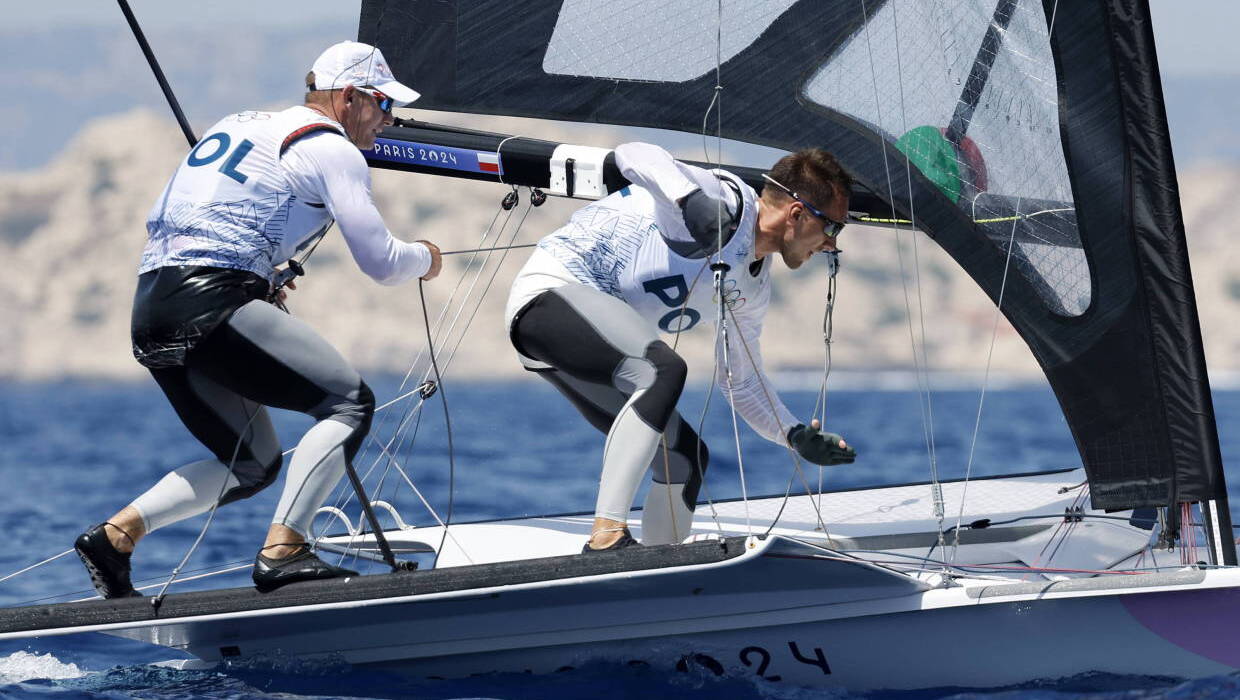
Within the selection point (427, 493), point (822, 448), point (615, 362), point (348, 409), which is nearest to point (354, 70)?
point (348, 409)

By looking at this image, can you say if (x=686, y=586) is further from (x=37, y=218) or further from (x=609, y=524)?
(x=37, y=218)

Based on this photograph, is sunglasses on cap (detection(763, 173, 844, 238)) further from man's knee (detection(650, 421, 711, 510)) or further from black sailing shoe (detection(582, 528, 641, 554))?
black sailing shoe (detection(582, 528, 641, 554))

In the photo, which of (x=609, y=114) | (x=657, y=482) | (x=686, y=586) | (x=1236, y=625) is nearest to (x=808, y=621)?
(x=686, y=586)

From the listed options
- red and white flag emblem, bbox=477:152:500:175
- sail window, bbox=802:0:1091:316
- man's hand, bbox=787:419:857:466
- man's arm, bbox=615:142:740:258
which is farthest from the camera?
red and white flag emblem, bbox=477:152:500:175

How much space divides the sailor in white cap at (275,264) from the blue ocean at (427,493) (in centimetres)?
36

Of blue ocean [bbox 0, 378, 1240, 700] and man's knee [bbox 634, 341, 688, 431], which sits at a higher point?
man's knee [bbox 634, 341, 688, 431]

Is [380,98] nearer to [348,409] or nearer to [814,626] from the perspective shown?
[348,409]

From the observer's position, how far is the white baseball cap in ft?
9.82

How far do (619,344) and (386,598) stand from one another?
2.20 feet

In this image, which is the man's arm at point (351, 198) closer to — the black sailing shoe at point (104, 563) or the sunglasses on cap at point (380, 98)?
the sunglasses on cap at point (380, 98)

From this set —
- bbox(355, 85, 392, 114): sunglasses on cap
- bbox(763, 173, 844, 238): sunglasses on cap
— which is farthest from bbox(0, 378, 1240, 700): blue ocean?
bbox(355, 85, 392, 114): sunglasses on cap

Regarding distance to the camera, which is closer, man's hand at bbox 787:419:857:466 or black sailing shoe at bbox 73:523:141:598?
black sailing shoe at bbox 73:523:141:598

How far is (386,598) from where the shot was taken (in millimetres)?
2889

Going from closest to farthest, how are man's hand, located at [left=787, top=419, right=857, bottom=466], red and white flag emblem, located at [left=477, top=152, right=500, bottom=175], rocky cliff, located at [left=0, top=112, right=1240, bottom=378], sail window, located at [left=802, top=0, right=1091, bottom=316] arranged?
man's hand, located at [left=787, top=419, right=857, bottom=466] → sail window, located at [left=802, top=0, right=1091, bottom=316] → red and white flag emblem, located at [left=477, top=152, right=500, bottom=175] → rocky cliff, located at [left=0, top=112, right=1240, bottom=378]
